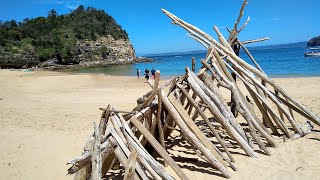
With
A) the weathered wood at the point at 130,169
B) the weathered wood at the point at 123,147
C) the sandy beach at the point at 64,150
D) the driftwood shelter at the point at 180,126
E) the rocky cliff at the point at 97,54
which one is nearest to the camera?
the weathered wood at the point at 130,169

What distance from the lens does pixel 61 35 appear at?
62.0 metres

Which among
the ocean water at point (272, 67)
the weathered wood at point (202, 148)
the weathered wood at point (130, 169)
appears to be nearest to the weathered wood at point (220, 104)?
the weathered wood at point (202, 148)

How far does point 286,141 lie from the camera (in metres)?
6.27

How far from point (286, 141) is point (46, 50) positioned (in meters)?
56.4

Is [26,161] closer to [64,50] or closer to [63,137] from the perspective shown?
[63,137]

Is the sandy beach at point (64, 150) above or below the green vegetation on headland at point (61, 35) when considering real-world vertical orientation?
below

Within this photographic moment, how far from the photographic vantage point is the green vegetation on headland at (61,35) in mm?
54688

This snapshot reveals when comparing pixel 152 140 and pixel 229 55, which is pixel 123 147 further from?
pixel 229 55

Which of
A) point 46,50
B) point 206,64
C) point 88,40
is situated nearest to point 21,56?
point 46,50

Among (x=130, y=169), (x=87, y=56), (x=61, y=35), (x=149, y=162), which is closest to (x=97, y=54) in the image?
(x=87, y=56)

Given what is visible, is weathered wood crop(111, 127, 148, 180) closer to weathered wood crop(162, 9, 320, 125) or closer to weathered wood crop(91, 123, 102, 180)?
weathered wood crop(91, 123, 102, 180)

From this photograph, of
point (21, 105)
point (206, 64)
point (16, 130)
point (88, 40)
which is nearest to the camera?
point (206, 64)

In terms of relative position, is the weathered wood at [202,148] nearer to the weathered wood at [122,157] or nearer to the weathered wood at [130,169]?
the weathered wood at [122,157]

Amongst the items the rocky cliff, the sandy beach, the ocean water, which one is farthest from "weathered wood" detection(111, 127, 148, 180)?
the rocky cliff
